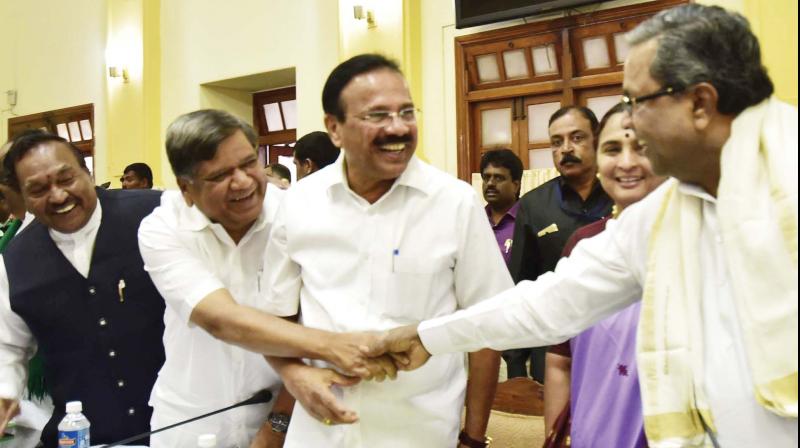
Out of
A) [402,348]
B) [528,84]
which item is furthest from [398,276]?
[528,84]

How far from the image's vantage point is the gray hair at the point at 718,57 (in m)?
1.19

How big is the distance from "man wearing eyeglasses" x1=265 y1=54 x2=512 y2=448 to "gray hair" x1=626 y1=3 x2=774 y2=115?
0.60 metres

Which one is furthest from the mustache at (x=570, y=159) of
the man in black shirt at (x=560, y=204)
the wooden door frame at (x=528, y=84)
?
the wooden door frame at (x=528, y=84)

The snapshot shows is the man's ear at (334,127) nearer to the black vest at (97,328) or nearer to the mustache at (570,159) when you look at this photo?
the black vest at (97,328)

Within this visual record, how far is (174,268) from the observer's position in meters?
1.95

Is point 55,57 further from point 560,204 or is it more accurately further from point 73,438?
point 73,438

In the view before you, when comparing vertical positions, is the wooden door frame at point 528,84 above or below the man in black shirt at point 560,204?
above

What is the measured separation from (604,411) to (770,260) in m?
0.64

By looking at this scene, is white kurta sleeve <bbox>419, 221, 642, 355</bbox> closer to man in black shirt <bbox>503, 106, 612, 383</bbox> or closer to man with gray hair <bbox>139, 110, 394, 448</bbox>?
man with gray hair <bbox>139, 110, 394, 448</bbox>

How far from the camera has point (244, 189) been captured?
1.95 m

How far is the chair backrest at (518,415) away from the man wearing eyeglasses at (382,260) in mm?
703

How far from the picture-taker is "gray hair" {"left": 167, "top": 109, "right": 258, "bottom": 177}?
1.92 meters

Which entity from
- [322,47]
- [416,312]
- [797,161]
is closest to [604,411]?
[416,312]

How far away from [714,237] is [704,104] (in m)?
0.22
